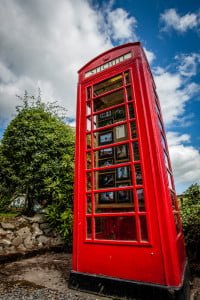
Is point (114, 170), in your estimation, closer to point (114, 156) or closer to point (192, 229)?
point (114, 156)

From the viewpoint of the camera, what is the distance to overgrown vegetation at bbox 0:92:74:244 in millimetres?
4836

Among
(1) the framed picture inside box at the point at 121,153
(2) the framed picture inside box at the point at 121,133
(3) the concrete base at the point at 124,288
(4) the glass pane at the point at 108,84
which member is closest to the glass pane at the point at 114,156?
(1) the framed picture inside box at the point at 121,153

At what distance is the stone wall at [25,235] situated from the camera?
4141 mm

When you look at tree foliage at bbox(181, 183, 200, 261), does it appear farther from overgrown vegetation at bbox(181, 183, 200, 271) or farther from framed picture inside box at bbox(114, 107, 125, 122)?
framed picture inside box at bbox(114, 107, 125, 122)

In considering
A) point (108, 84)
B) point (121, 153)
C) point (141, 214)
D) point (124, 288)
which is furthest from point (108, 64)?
point (124, 288)

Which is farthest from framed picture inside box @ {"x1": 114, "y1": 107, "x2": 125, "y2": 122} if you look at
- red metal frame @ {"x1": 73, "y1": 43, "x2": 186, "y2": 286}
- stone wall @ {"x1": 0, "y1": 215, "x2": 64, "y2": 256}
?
stone wall @ {"x1": 0, "y1": 215, "x2": 64, "y2": 256}

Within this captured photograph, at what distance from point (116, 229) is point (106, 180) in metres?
0.88

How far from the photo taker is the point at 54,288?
99.2 inches

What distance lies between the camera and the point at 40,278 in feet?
9.43

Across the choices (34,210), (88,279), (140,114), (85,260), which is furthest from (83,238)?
(34,210)

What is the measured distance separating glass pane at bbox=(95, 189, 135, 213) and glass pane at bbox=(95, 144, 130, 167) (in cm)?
56

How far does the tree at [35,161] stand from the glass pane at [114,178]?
1568mm

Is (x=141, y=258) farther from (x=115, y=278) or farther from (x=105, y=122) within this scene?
(x=105, y=122)

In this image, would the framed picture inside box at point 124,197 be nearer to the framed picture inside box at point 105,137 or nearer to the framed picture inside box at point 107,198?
the framed picture inside box at point 107,198
